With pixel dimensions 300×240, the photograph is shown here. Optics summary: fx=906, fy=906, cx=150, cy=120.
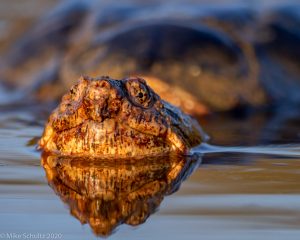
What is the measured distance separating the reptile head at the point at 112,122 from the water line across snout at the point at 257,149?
28 centimetres

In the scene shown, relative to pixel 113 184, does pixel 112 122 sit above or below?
above

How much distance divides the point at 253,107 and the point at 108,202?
3.72 m

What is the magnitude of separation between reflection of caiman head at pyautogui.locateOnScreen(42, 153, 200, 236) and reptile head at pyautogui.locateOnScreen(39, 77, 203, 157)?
0.07 meters

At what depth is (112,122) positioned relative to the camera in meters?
4.30

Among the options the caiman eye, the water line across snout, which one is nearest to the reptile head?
the caiman eye

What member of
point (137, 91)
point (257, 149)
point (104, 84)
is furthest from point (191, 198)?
point (257, 149)

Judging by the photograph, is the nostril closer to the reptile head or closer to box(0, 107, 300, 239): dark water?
the reptile head

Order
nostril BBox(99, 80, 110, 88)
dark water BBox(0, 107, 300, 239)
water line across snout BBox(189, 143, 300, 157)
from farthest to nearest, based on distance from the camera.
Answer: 1. water line across snout BBox(189, 143, 300, 157)
2. nostril BBox(99, 80, 110, 88)
3. dark water BBox(0, 107, 300, 239)

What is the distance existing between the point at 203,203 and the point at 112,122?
3.40ft

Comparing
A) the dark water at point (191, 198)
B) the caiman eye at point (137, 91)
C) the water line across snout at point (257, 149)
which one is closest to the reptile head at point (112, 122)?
the caiman eye at point (137, 91)

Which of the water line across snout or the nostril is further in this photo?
the water line across snout

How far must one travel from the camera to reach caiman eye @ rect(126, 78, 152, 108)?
14.3 ft

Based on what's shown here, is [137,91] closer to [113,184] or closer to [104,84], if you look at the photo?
[104,84]

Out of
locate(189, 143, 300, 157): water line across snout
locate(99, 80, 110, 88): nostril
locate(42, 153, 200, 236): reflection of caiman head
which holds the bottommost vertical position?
locate(189, 143, 300, 157): water line across snout
